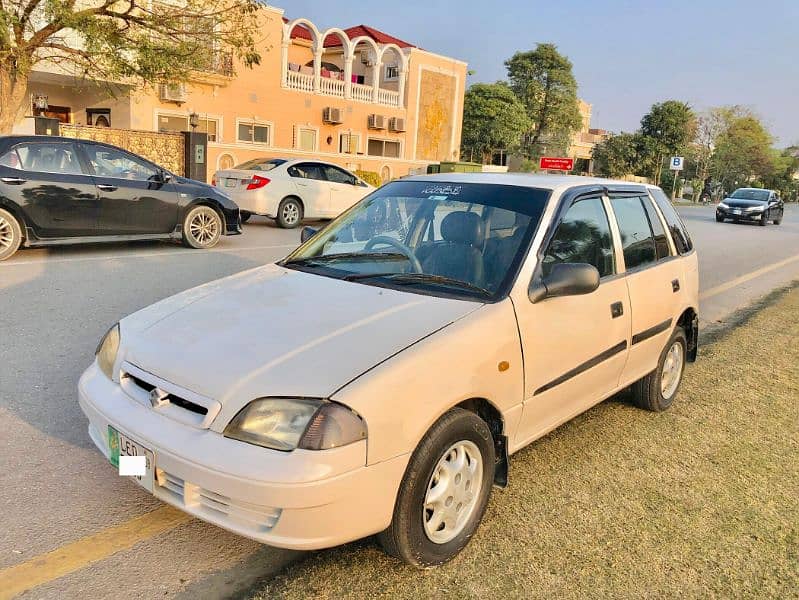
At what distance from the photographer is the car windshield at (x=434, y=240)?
3.39 metres

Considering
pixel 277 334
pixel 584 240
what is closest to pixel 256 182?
pixel 584 240

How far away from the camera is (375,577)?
2.71 m

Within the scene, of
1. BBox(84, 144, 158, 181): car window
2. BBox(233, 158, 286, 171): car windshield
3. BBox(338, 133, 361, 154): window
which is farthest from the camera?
BBox(338, 133, 361, 154): window

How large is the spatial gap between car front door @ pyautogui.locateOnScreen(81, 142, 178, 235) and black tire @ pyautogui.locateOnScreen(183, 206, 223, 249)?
0.27 m

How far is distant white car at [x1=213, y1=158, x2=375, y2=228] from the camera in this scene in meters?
14.6

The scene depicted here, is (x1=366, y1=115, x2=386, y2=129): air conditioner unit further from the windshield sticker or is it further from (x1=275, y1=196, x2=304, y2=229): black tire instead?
the windshield sticker

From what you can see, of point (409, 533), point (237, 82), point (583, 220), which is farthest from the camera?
point (237, 82)

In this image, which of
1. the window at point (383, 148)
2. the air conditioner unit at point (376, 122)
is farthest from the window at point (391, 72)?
the air conditioner unit at point (376, 122)

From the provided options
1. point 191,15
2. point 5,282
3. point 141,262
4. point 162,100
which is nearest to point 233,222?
point 141,262

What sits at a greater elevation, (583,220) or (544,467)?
(583,220)

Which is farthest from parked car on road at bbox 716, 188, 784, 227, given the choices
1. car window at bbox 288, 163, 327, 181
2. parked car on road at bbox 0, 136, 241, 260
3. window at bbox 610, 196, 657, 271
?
window at bbox 610, 196, 657, 271

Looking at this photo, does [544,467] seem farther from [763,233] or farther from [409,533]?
[763,233]

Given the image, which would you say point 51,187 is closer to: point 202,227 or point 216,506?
point 202,227

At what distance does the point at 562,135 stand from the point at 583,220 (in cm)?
5202
